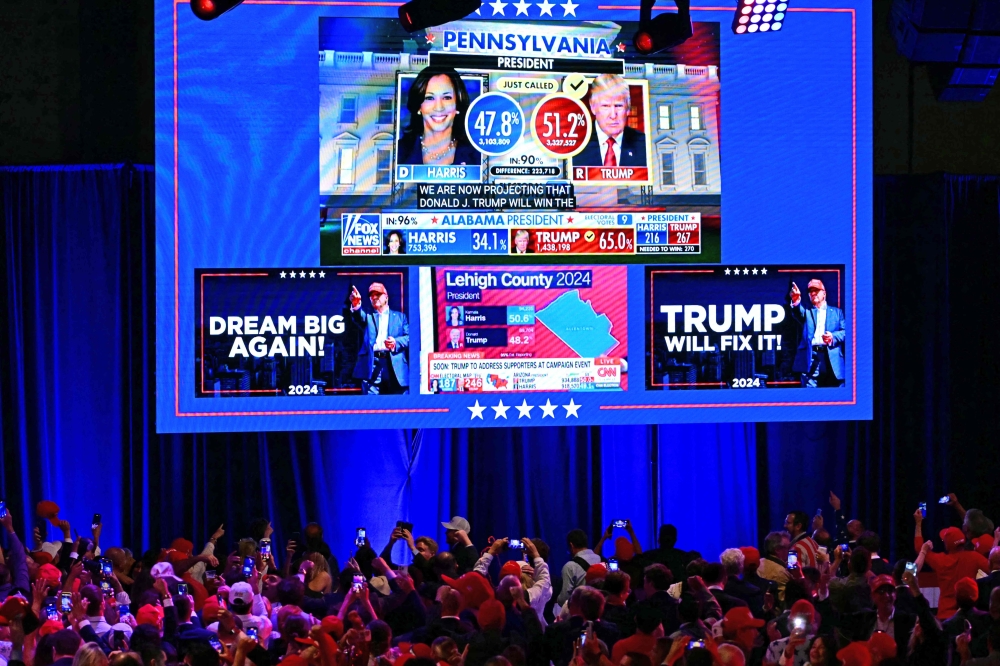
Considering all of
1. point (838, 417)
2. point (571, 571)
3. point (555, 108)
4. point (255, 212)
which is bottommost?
point (571, 571)

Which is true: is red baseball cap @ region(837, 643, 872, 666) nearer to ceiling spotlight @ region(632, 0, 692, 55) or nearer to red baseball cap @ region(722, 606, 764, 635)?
red baseball cap @ region(722, 606, 764, 635)

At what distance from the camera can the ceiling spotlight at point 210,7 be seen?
28.7ft

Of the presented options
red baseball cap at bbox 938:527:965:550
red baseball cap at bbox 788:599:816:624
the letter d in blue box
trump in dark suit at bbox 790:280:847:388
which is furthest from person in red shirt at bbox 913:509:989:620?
the letter d in blue box

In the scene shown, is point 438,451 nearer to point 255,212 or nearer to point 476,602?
point 255,212

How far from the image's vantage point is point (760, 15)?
1008 centimetres

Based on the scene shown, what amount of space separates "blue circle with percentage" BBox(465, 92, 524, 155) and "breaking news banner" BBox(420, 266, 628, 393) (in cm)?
93

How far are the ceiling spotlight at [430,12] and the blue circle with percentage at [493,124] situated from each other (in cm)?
109

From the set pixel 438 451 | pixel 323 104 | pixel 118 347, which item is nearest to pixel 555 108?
pixel 323 104

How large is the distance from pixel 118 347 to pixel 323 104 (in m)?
2.85

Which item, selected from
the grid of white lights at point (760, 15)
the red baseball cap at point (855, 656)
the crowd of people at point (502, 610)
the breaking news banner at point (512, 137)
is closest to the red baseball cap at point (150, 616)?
the crowd of people at point (502, 610)

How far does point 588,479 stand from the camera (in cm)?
1209

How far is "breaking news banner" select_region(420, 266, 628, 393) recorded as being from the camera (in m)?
10.5

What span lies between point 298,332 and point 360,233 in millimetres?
886

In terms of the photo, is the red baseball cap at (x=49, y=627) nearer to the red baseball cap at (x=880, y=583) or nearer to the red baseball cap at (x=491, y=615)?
the red baseball cap at (x=491, y=615)
